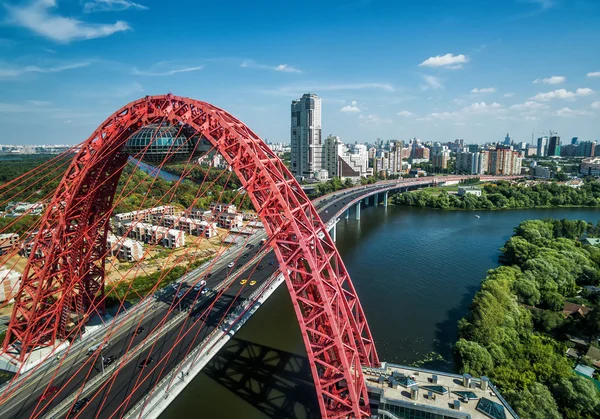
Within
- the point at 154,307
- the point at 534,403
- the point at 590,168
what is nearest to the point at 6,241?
the point at 154,307

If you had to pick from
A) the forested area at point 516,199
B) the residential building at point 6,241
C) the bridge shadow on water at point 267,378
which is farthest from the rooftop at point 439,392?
the forested area at point 516,199

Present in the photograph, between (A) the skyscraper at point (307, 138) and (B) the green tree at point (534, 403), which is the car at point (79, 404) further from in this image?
(A) the skyscraper at point (307, 138)

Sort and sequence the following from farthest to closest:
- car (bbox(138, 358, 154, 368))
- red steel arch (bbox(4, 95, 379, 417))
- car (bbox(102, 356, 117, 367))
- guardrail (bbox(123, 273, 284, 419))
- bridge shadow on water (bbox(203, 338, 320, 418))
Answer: bridge shadow on water (bbox(203, 338, 320, 418)) → car (bbox(102, 356, 117, 367)) → car (bbox(138, 358, 154, 368)) → guardrail (bbox(123, 273, 284, 419)) → red steel arch (bbox(4, 95, 379, 417))

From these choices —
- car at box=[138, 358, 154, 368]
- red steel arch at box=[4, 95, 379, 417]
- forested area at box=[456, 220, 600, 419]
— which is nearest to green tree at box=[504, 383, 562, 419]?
forested area at box=[456, 220, 600, 419]

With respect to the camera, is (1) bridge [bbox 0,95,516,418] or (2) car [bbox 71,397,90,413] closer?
(1) bridge [bbox 0,95,516,418]

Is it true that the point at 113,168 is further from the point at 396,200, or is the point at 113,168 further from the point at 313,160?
the point at 313,160

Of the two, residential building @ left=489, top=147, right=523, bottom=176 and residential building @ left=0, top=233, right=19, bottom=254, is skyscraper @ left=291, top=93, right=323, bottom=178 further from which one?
residential building @ left=0, top=233, right=19, bottom=254

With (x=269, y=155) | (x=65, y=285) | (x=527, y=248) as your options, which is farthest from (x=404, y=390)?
(x=527, y=248)
